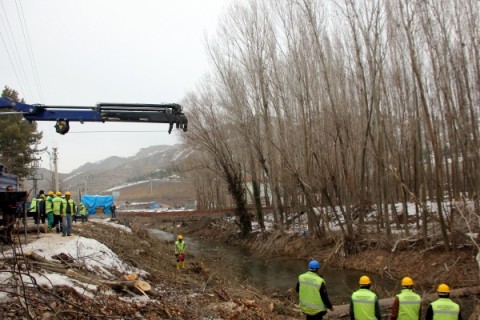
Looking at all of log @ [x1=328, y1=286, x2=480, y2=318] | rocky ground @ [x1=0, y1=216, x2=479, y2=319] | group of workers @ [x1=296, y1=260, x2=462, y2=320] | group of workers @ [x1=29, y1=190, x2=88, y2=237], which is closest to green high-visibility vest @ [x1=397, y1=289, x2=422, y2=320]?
group of workers @ [x1=296, y1=260, x2=462, y2=320]

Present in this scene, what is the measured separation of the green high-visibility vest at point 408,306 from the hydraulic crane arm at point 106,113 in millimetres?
6573

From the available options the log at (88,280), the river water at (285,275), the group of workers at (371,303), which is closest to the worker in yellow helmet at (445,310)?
the group of workers at (371,303)

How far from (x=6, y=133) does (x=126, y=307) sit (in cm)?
3482

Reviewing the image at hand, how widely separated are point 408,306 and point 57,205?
12834 millimetres

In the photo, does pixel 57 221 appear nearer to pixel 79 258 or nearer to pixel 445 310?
pixel 79 258

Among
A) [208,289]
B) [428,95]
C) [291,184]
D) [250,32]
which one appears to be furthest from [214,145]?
[208,289]

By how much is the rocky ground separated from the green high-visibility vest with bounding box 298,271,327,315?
151 centimetres

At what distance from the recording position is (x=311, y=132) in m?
23.5

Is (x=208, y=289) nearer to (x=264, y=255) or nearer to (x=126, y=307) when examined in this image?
(x=126, y=307)

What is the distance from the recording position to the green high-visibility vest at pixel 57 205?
15219 mm

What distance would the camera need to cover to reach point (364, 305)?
7062 millimetres

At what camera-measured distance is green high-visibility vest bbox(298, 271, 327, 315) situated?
7.66m

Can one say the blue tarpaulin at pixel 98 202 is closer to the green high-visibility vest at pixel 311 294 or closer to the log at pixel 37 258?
the log at pixel 37 258

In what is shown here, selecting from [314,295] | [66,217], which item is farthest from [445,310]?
[66,217]
